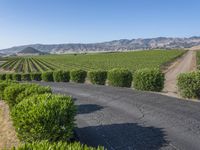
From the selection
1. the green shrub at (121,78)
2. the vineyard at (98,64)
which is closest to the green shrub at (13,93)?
the green shrub at (121,78)

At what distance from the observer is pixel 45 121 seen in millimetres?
8367

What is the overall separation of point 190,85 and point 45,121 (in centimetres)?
1143

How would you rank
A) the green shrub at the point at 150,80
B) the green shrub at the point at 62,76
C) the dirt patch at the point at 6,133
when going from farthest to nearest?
the green shrub at the point at 62,76 < the green shrub at the point at 150,80 < the dirt patch at the point at 6,133

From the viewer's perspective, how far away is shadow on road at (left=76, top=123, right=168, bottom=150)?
9.38 meters

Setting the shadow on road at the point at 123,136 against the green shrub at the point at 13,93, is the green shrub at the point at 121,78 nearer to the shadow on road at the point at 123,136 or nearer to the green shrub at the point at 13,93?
the green shrub at the point at 13,93

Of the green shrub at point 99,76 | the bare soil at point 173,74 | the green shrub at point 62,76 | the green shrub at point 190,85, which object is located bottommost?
the bare soil at point 173,74

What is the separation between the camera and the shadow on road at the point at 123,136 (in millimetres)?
9375

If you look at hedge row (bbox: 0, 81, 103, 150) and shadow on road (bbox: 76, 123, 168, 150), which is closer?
hedge row (bbox: 0, 81, 103, 150)

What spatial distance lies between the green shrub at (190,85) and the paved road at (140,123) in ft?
5.25

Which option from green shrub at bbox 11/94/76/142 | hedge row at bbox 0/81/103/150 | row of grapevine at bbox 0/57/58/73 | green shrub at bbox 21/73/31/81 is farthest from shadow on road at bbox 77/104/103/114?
row of grapevine at bbox 0/57/58/73

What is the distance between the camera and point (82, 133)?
1089cm

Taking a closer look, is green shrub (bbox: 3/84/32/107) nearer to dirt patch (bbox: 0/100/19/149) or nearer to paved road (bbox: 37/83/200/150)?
dirt patch (bbox: 0/100/19/149)

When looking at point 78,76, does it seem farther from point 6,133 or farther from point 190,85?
point 6,133

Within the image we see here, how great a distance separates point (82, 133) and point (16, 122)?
9.03ft
